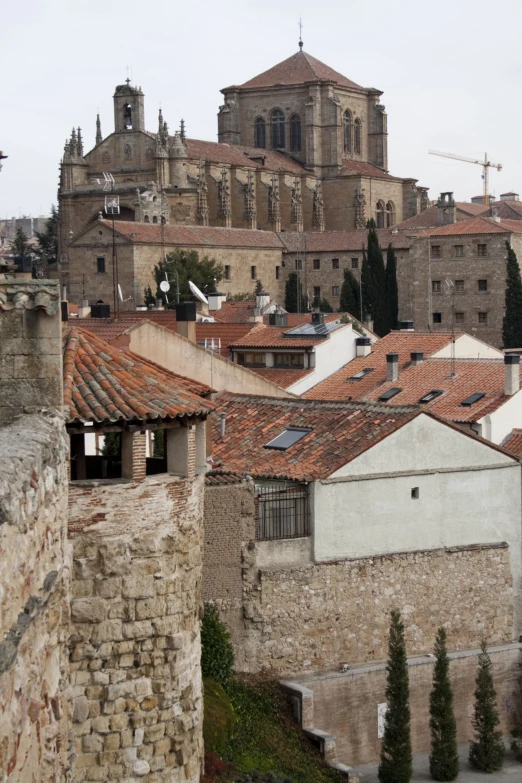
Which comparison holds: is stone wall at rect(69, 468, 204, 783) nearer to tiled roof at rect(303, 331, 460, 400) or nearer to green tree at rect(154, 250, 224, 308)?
tiled roof at rect(303, 331, 460, 400)

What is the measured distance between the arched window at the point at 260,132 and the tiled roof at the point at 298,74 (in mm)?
2409

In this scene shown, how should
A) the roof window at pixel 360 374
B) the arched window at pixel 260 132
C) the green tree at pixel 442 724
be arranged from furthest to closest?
the arched window at pixel 260 132 < the roof window at pixel 360 374 < the green tree at pixel 442 724

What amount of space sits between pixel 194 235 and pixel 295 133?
974 inches

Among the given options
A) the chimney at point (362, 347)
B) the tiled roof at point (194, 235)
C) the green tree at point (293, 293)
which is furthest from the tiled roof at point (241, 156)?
the chimney at point (362, 347)

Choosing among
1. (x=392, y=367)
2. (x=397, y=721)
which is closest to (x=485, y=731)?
(x=397, y=721)

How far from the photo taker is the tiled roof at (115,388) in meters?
11.2

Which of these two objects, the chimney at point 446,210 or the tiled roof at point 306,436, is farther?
the chimney at point 446,210

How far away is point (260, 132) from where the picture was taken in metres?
108

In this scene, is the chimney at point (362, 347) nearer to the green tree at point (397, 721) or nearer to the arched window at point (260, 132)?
the green tree at point (397, 721)

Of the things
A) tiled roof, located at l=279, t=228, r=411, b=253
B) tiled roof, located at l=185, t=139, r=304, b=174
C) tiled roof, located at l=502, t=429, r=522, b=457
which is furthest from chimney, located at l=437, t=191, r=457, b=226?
tiled roof, located at l=502, t=429, r=522, b=457

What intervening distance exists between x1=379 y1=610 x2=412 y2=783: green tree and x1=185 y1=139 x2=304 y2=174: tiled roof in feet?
252

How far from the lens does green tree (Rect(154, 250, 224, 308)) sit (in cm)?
7344

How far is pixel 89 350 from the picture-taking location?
1241 centimetres

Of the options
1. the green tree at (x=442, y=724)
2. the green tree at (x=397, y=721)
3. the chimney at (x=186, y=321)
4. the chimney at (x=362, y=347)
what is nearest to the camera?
the green tree at (x=397, y=721)
